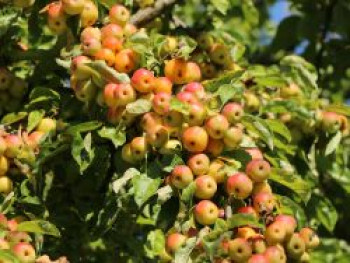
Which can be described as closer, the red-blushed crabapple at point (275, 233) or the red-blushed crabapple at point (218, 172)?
the red-blushed crabapple at point (275, 233)

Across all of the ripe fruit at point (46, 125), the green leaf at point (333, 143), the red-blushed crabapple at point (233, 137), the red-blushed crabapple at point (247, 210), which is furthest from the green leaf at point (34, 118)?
the green leaf at point (333, 143)

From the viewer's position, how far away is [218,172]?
252 centimetres

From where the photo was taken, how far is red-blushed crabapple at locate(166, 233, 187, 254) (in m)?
2.44

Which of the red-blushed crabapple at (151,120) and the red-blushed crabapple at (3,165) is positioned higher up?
the red-blushed crabapple at (151,120)

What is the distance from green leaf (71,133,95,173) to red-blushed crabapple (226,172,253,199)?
1.72ft

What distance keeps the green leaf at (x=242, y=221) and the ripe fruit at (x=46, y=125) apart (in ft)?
2.77

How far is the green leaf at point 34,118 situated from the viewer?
9.32 feet

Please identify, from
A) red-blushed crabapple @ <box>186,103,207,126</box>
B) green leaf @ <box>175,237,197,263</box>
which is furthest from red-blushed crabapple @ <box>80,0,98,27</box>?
green leaf @ <box>175,237,197,263</box>

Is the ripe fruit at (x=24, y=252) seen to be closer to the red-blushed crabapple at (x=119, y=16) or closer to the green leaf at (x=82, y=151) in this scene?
the green leaf at (x=82, y=151)

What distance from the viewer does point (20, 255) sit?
2.37m

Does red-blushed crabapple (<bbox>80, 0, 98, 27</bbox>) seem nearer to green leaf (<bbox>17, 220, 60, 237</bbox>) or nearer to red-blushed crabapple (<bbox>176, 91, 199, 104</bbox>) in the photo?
red-blushed crabapple (<bbox>176, 91, 199, 104</bbox>)

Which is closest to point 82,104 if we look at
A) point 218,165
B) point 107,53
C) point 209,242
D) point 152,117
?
point 107,53

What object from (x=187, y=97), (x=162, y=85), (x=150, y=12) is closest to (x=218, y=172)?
(x=187, y=97)

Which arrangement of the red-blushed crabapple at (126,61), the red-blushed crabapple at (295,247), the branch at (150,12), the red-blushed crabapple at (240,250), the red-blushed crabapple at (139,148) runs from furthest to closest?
the branch at (150,12) → the red-blushed crabapple at (126,61) → the red-blushed crabapple at (139,148) → the red-blushed crabapple at (295,247) → the red-blushed crabapple at (240,250)
